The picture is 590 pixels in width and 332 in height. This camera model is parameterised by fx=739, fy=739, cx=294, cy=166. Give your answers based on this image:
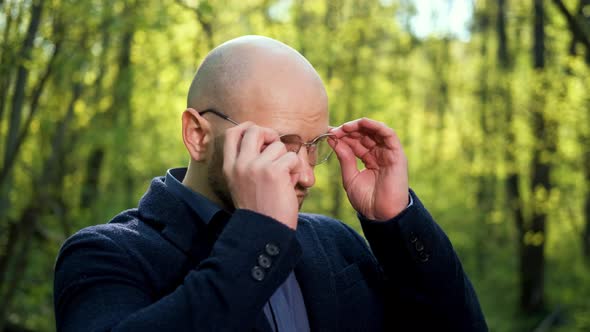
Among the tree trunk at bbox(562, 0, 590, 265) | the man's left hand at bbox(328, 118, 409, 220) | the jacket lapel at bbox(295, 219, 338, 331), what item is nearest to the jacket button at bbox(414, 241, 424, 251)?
the man's left hand at bbox(328, 118, 409, 220)

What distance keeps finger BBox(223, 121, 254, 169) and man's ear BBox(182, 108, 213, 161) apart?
0.29m

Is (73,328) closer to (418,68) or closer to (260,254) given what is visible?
(260,254)

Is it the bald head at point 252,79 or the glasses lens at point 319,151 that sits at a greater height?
the bald head at point 252,79

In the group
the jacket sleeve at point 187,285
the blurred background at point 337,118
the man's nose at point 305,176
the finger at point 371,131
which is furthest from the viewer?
the blurred background at point 337,118

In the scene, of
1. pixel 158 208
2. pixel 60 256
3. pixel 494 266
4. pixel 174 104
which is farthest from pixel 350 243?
pixel 494 266

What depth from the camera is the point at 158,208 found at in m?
2.20

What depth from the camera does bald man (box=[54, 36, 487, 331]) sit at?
1.79 m

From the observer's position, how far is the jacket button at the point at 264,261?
180 cm

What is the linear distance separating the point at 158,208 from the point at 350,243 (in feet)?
2.32

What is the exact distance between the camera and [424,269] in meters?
2.23

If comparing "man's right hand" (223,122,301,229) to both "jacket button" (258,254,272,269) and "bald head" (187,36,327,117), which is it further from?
"bald head" (187,36,327,117)

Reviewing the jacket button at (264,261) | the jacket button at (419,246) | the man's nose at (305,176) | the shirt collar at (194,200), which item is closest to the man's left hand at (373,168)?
the jacket button at (419,246)

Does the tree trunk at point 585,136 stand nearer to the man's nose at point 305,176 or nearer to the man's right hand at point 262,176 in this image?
the man's nose at point 305,176

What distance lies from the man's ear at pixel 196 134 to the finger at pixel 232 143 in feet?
0.97
